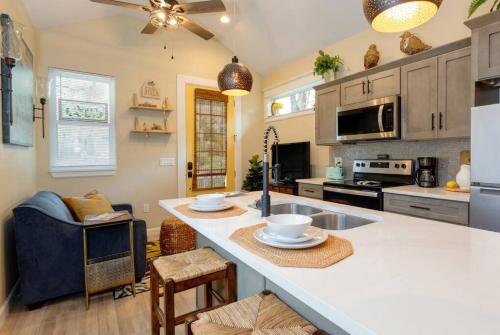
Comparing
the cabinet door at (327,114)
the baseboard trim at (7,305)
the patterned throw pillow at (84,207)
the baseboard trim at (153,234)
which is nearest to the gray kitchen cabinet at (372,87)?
the cabinet door at (327,114)

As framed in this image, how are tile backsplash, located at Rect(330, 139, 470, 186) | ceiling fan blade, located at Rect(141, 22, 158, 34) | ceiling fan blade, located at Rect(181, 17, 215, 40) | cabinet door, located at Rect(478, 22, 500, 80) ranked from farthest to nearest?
ceiling fan blade, located at Rect(141, 22, 158, 34) < ceiling fan blade, located at Rect(181, 17, 215, 40) < tile backsplash, located at Rect(330, 139, 470, 186) < cabinet door, located at Rect(478, 22, 500, 80)

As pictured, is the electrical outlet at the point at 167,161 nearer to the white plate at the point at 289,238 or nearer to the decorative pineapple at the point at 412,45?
the decorative pineapple at the point at 412,45

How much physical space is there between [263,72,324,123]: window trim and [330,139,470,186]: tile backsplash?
0.96 meters

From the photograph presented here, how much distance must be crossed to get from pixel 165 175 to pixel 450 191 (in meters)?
3.78

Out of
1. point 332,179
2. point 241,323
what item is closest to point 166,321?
point 241,323

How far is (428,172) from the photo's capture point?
9.00 ft

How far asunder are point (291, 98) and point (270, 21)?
128 cm

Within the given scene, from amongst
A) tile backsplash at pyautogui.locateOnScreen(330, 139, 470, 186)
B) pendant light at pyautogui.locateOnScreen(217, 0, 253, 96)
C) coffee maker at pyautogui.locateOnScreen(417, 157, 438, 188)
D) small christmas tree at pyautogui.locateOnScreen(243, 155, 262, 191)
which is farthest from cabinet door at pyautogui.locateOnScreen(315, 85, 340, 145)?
pendant light at pyautogui.locateOnScreen(217, 0, 253, 96)

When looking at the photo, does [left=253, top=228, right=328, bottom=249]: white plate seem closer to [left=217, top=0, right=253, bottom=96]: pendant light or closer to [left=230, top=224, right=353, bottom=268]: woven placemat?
[left=230, top=224, right=353, bottom=268]: woven placemat

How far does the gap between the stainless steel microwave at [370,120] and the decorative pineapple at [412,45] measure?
0.48 m

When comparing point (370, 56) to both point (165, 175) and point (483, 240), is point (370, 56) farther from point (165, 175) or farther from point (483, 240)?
point (165, 175)

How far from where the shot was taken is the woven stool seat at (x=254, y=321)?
985mm

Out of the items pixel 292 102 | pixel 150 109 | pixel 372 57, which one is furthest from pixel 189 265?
pixel 292 102

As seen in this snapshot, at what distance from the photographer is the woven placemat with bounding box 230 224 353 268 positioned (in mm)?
863
